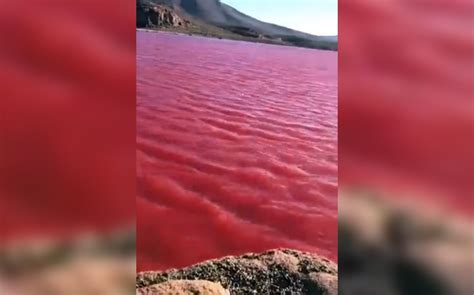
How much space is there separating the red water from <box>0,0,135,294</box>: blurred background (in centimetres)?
11

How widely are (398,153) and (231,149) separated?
0.81 meters

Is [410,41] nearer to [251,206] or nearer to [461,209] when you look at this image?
[461,209]

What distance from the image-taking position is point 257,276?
2850 millimetres

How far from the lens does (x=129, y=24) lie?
2.69 meters

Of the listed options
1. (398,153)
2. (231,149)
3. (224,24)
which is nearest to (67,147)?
(231,149)

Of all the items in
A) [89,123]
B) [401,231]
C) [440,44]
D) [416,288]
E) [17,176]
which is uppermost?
[440,44]

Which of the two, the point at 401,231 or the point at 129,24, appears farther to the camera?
the point at 401,231

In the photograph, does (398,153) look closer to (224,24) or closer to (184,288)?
(224,24)

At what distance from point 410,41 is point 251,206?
3.63 ft

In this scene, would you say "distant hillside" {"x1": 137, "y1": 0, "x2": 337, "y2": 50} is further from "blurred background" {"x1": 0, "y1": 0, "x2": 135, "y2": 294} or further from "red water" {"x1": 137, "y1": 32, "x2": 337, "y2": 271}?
"blurred background" {"x1": 0, "y1": 0, "x2": 135, "y2": 294}

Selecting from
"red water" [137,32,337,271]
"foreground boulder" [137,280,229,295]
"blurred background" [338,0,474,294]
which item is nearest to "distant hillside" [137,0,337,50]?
"red water" [137,32,337,271]

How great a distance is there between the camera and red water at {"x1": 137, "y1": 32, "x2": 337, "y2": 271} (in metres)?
2.76

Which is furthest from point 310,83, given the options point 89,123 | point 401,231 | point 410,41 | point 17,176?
point 17,176

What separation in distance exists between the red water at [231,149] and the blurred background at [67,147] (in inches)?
4.1
